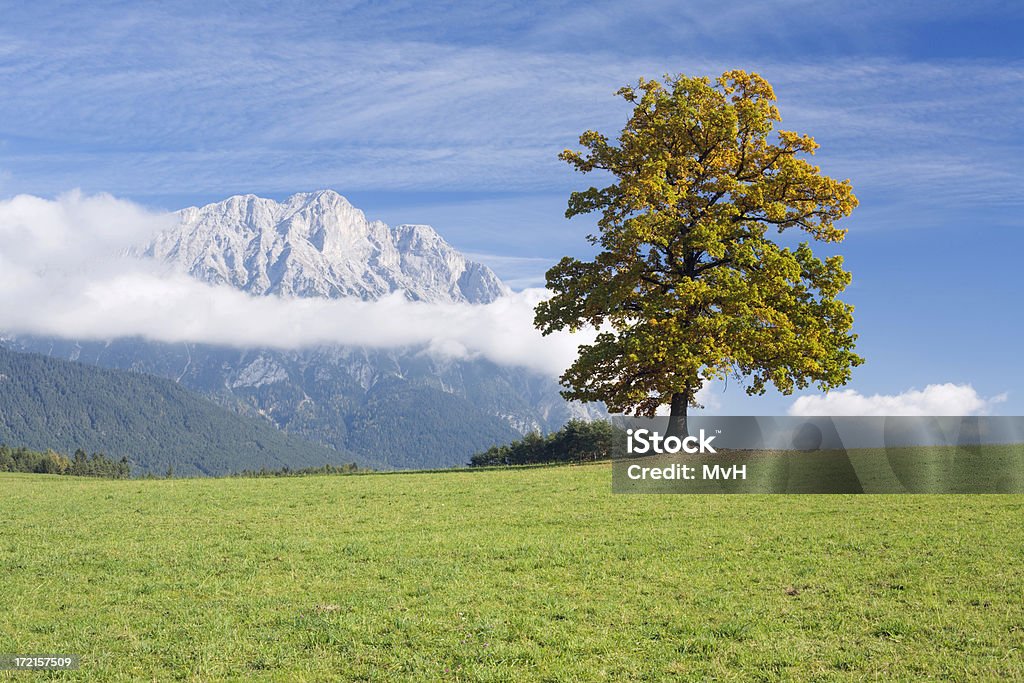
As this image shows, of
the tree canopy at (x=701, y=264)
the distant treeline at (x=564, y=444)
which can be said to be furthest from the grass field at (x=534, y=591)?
the distant treeline at (x=564, y=444)

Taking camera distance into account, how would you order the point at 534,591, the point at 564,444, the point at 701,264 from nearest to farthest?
the point at 534,591, the point at 701,264, the point at 564,444

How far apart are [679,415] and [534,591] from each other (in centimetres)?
2550

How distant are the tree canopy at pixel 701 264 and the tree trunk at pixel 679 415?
0.25 ft

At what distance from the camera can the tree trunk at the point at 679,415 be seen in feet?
125

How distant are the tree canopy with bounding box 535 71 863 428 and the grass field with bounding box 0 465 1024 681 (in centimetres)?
1153

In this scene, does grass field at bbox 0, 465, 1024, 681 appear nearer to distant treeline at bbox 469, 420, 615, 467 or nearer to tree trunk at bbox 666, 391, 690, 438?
tree trunk at bbox 666, 391, 690, 438

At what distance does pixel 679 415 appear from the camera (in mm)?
38500

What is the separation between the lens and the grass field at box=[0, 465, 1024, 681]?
11062 mm

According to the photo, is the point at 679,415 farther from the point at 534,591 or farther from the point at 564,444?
the point at 564,444

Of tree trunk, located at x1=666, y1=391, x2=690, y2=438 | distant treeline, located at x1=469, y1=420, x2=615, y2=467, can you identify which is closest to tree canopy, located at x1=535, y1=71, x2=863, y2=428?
tree trunk, located at x1=666, y1=391, x2=690, y2=438

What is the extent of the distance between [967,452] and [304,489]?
27.4 metres

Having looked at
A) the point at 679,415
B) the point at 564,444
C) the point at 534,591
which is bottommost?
the point at 564,444

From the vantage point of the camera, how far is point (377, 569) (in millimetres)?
16234

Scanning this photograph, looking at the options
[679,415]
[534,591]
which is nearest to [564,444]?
[679,415]
